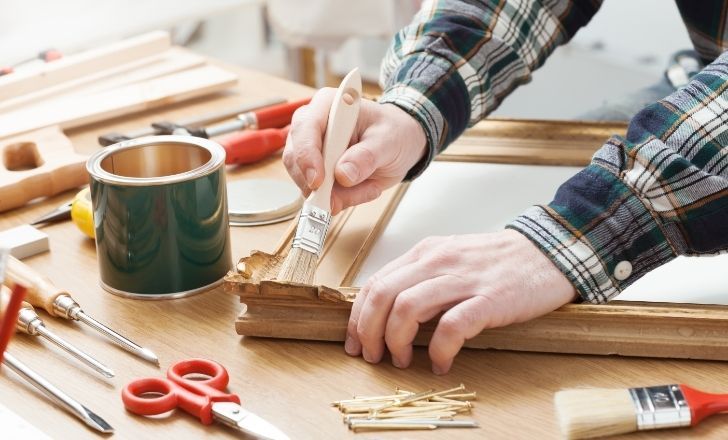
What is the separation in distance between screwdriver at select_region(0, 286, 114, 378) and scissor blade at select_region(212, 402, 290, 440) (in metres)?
0.11

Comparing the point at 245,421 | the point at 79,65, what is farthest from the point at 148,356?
the point at 79,65

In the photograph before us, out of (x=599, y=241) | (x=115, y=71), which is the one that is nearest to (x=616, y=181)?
(x=599, y=241)

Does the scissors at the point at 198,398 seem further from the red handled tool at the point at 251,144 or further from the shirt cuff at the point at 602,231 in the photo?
the red handled tool at the point at 251,144

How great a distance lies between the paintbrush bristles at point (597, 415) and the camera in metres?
0.66

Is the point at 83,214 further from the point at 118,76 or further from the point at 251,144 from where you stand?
the point at 118,76

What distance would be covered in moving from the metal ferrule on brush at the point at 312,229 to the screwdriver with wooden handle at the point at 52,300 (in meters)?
0.16

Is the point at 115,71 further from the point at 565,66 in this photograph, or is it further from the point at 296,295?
the point at 565,66

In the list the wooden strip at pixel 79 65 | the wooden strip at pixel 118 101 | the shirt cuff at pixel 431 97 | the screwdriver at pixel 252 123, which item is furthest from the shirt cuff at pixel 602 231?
the wooden strip at pixel 79 65

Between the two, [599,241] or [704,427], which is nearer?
[704,427]

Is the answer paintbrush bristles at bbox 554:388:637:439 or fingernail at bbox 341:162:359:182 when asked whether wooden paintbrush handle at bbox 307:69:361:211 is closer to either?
fingernail at bbox 341:162:359:182

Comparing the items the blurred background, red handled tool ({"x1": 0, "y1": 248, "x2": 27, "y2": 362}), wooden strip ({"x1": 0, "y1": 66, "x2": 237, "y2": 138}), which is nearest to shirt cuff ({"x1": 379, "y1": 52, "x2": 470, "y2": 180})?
wooden strip ({"x1": 0, "y1": 66, "x2": 237, "y2": 138})

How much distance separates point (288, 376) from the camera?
2.46 feet

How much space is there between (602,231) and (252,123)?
0.54 metres

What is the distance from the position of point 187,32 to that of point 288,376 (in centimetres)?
226
